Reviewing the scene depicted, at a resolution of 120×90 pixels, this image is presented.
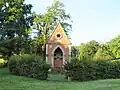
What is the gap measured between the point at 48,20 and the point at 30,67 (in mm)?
26632

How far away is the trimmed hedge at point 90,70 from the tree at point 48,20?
81.8 feet

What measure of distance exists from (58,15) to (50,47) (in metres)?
9.34

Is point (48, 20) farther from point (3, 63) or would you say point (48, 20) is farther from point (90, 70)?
point (90, 70)

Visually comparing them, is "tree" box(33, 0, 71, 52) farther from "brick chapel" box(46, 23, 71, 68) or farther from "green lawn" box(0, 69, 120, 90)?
"green lawn" box(0, 69, 120, 90)

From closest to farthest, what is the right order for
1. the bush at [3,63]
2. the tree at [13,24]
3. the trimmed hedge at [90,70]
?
the trimmed hedge at [90,70]
the tree at [13,24]
the bush at [3,63]

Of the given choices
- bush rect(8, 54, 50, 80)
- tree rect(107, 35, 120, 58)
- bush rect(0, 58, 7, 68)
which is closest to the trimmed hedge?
bush rect(8, 54, 50, 80)

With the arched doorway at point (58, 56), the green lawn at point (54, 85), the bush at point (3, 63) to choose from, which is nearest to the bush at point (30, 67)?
the green lawn at point (54, 85)

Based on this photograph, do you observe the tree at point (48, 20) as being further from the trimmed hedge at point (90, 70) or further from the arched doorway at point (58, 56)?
the trimmed hedge at point (90, 70)

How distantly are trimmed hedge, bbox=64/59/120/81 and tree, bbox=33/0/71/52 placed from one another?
24918 millimetres

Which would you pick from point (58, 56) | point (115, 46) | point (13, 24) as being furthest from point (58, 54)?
point (115, 46)

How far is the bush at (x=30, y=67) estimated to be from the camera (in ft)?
96.0

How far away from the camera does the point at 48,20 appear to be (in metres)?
55.4

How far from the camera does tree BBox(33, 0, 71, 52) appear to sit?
2176 inches

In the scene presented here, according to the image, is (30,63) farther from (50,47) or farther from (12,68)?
(50,47)
